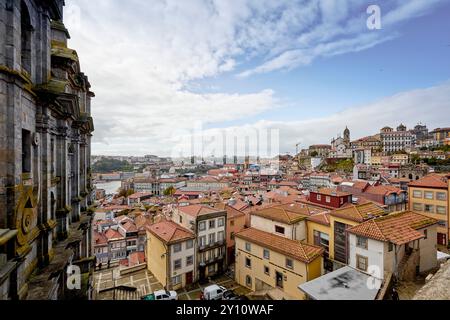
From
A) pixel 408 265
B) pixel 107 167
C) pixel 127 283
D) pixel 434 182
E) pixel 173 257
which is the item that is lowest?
pixel 127 283

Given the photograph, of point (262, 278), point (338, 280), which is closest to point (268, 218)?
point (262, 278)

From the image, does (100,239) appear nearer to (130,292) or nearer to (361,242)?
(130,292)

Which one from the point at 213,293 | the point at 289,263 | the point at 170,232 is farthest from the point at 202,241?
the point at 289,263

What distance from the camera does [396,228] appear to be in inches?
484

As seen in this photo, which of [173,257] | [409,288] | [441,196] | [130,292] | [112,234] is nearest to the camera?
[409,288]

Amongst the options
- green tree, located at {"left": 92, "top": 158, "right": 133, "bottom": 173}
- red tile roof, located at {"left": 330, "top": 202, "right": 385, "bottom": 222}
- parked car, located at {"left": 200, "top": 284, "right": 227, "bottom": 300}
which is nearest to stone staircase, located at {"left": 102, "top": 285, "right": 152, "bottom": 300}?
parked car, located at {"left": 200, "top": 284, "right": 227, "bottom": 300}

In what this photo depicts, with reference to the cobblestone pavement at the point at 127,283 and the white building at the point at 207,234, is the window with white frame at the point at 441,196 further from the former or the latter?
the cobblestone pavement at the point at 127,283

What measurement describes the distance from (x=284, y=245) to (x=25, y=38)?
1565 cm

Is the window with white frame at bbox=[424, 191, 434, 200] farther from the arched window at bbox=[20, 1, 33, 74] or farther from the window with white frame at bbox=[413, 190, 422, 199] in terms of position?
the arched window at bbox=[20, 1, 33, 74]

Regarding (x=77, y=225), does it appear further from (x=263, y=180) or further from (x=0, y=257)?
(x=263, y=180)

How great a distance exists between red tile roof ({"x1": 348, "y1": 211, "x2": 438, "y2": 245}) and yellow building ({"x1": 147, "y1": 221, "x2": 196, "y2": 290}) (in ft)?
40.6

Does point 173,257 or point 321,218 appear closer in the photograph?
point 321,218

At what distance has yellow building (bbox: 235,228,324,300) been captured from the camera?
13.3 metres

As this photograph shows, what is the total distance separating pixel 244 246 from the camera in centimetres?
1734
